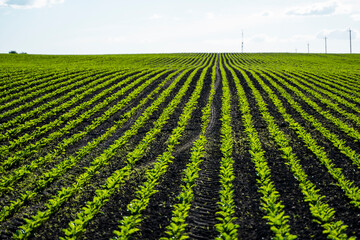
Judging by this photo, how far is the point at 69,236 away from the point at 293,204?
5.18m

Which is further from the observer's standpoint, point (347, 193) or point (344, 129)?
point (344, 129)

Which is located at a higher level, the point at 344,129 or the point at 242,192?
the point at 344,129

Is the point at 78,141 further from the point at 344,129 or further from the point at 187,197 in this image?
the point at 344,129

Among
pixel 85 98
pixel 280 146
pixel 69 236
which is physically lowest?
pixel 69 236

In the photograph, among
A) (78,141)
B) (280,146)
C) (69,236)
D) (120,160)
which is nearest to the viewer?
(69,236)

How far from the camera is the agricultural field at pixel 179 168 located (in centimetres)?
595

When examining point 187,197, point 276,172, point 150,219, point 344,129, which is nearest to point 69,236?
point 150,219

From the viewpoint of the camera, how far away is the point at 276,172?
27.4 ft

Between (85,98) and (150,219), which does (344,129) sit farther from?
(85,98)

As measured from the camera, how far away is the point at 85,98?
18.3 meters

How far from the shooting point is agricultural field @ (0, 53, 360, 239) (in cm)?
595

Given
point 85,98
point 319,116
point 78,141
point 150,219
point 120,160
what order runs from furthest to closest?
point 85,98
point 319,116
point 78,141
point 120,160
point 150,219

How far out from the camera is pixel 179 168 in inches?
345

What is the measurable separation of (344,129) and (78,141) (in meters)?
11.6
